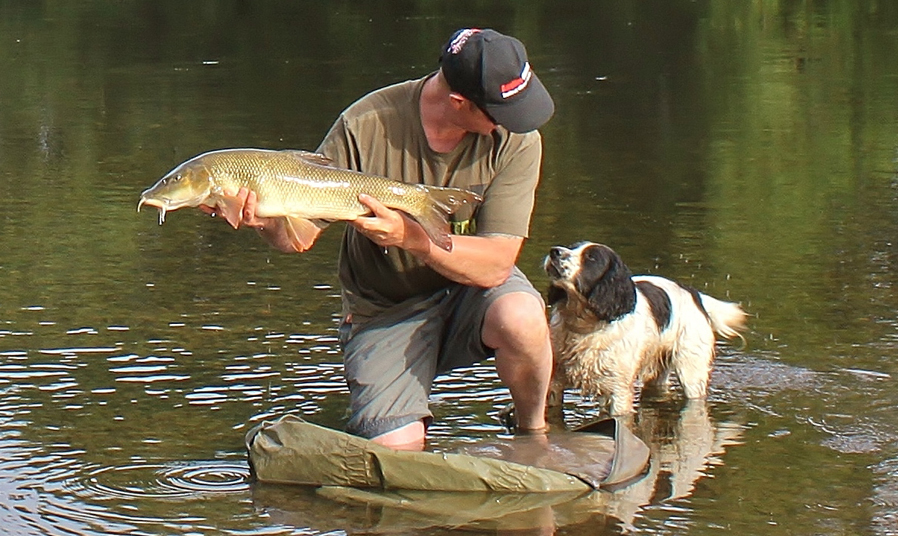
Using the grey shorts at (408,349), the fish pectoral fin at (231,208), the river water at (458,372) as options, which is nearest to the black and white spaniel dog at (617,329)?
the river water at (458,372)

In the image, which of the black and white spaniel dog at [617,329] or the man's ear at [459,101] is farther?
the black and white spaniel dog at [617,329]

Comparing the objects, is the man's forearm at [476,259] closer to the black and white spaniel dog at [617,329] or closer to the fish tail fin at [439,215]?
the fish tail fin at [439,215]

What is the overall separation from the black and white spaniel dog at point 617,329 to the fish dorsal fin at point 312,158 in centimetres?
155

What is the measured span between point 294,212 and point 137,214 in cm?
568

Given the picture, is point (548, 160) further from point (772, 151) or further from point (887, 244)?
point (887, 244)

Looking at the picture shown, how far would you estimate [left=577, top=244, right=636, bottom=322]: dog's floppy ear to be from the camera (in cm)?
658

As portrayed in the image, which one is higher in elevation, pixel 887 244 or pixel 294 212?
pixel 294 212

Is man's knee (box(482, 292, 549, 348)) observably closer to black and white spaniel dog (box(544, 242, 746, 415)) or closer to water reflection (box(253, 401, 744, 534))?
water reflection (box(253, 401, 744, 534))

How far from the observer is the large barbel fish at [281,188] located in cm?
510

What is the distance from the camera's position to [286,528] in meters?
5.27

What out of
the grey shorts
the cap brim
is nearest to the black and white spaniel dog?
the grey shorts

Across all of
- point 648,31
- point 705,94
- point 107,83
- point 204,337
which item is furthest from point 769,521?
point 648,31

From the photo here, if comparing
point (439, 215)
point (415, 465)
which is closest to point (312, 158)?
point (439, 215)

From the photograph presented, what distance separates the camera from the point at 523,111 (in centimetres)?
533
